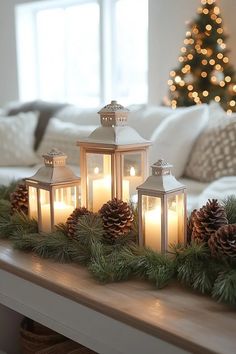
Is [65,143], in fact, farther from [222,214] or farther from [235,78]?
[222,214]

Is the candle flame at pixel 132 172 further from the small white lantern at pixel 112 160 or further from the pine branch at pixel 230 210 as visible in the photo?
the pine branch at pixel 230 210

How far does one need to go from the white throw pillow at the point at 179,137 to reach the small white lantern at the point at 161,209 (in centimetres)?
143

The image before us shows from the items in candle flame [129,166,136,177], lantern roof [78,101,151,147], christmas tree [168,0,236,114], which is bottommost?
candle flame [129,166,136,177]

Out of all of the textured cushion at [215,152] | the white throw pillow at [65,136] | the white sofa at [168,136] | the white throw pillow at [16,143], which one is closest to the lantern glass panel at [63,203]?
the white sofa at [168,136]

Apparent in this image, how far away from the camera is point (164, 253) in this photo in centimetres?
114

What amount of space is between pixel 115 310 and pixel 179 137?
1.73 m

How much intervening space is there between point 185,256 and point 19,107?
123 inches

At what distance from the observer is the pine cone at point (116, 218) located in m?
1.24

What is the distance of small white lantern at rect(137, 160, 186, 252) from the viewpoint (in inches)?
45.2

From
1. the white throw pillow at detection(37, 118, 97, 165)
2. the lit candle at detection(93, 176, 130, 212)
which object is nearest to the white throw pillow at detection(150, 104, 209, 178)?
the white throw pillow at detection(37, 118, 97, 165)

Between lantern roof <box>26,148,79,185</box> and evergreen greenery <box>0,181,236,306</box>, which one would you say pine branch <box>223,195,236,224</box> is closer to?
evergreen greenery <box>0,181,236,306</box>

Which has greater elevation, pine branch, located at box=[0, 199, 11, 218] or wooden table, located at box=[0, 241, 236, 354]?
pine branch, located at box=[0, 199, 11, 218]

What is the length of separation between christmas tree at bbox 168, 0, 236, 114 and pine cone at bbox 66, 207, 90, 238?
7.66ft

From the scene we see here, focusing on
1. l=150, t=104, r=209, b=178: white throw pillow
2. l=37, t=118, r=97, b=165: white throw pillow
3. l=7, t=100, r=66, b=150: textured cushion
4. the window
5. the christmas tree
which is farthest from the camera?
the window
